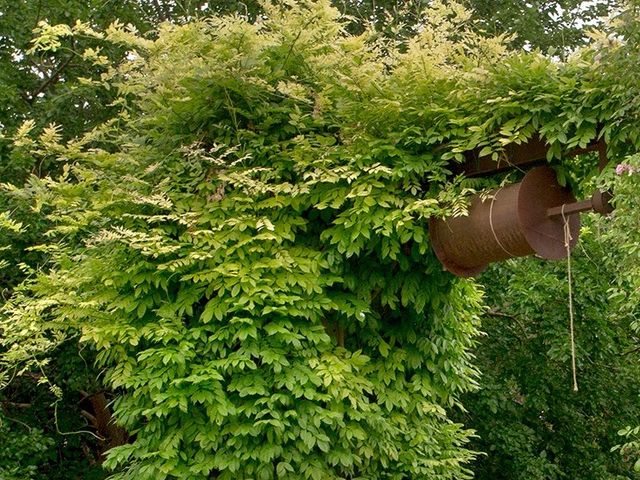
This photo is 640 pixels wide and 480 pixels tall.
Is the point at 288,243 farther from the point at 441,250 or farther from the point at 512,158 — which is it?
the point at 512,158

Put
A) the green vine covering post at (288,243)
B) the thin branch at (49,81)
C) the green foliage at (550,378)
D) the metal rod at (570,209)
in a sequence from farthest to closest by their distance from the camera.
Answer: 1. the thin branch at (49,81)
2. the green foliage at (550,378)
3. the green vine covering post at (288,243)
4. the metal rod at (570,209)

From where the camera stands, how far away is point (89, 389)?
20.9 ft

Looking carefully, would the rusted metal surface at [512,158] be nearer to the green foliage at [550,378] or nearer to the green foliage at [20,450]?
the green foliage at [550,378]

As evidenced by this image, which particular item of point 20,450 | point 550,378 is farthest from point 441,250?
point 550,378

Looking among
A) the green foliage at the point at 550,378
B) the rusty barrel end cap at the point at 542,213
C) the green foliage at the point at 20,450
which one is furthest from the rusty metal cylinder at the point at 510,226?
the green foliage at the point at 20,450

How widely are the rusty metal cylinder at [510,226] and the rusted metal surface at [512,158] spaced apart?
89mm

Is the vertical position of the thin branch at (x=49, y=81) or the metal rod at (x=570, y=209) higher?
the thin branch at (x=49, y=81)

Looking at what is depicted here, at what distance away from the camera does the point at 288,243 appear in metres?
3.74

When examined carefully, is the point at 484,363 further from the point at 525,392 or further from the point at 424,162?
the point at 424,162

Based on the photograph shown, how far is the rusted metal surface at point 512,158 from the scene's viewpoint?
3.34 meters

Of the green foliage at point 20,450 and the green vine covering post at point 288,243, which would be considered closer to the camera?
the green vine covering post at point 288,243

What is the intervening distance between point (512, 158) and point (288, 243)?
3.48ft

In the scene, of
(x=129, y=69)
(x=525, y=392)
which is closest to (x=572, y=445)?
(x=525, y=392)

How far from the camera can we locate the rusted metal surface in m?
3.34
